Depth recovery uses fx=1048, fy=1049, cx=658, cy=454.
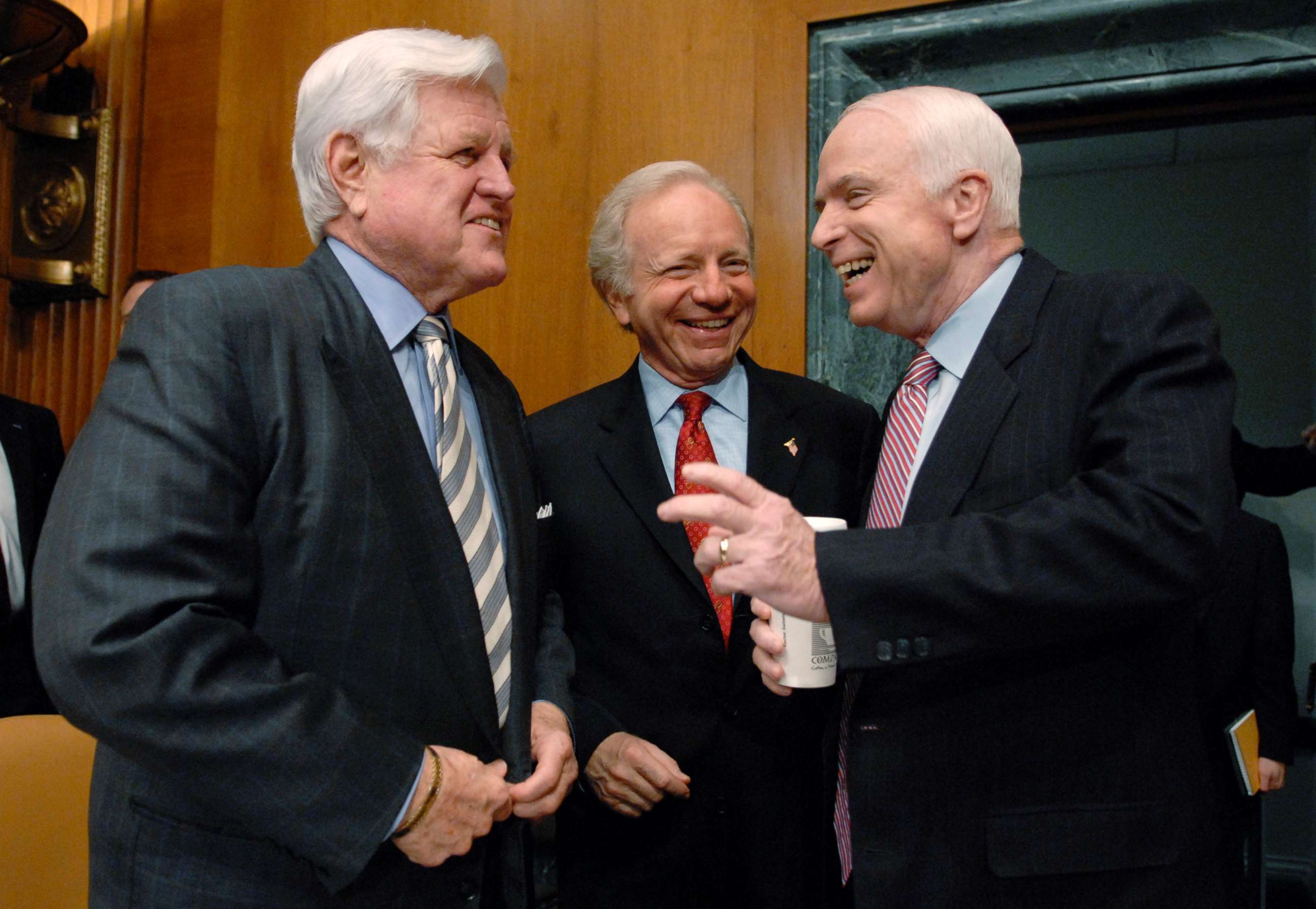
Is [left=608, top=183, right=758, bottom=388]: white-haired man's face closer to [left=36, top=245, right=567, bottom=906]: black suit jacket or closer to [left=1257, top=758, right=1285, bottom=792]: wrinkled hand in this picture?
[left=36, top=245, right=567, bottom=906]: black suit jacket

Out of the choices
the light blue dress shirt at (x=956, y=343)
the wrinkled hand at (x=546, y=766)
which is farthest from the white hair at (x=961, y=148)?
the wrinkled hand at (x=546, y=766)

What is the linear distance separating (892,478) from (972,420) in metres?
0.20

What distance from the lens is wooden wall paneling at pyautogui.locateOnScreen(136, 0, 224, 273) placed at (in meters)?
3.30

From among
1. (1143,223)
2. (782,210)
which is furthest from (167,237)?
(1143,223)

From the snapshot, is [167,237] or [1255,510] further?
[1255,510]

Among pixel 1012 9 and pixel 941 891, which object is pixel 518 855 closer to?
pixel 941 891

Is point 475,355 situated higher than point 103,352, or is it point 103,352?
point 103,352

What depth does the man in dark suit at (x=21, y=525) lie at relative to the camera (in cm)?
→ 270

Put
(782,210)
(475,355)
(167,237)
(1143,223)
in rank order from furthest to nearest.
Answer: (1143,223)
(167,237)
(782,210)
(475,355)

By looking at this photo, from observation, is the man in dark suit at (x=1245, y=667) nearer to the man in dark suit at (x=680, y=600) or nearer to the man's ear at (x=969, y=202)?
the man in dark suit at (x=680, y=600)

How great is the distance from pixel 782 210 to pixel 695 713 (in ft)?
4.83

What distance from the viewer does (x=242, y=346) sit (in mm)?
1265

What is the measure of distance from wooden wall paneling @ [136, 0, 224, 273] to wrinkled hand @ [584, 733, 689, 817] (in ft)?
7.42

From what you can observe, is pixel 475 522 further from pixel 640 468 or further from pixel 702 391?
pixel 702 391
